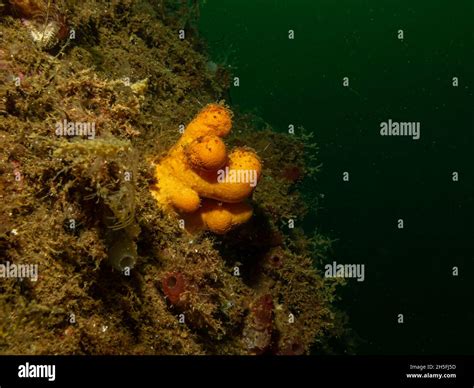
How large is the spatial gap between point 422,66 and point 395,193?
72.2 ft

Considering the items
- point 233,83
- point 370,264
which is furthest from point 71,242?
point 370,264

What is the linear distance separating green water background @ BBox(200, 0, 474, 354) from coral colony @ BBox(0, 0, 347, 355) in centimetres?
344

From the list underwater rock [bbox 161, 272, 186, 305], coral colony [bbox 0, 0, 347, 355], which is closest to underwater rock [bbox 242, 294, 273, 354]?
coral colony [bbox 0, 0, 347, 355]

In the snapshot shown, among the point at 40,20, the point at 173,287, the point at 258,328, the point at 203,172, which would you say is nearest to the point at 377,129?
the point at 258,328

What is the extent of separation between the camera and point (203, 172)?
3.57 meters

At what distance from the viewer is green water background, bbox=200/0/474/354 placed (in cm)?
1916

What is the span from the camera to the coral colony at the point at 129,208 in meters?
2.73

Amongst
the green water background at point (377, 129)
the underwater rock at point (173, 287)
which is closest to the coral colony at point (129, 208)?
the underwater rock at point (173, 287)

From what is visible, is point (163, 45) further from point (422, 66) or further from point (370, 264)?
point (422, 66)

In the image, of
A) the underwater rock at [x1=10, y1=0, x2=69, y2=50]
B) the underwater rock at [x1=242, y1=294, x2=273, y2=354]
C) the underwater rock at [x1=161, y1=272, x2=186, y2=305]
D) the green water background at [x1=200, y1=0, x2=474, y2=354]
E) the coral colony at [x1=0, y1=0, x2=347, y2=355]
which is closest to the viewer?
the coral colony at [x1=0, y1=0, x2=347, y2=355]

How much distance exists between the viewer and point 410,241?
77.9 feet

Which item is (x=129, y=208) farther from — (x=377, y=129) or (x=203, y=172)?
(x=377, y=129)

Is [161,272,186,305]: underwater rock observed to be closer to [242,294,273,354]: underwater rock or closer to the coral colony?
the coral colony

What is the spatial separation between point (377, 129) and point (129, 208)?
1522 inches
